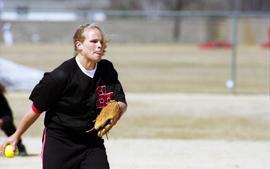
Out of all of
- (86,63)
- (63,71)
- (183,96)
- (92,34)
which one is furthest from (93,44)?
(183,96)

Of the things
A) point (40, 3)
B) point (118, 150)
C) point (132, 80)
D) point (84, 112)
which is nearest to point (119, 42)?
point (132, 80)

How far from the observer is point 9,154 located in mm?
5344

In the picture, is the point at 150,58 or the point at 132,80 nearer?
the point at 132,80

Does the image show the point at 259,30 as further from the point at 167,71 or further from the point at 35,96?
the point at 35,96

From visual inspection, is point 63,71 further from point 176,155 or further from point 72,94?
point 176,155

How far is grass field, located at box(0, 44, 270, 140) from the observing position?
42.4ft

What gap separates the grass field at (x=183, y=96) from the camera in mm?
12922

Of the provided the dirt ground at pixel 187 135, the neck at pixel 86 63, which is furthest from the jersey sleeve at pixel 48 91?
the dirt ground at pixel 187 135

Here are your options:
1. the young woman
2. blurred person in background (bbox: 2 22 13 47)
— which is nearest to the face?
the young woman

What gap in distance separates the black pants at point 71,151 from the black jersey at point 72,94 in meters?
0.10

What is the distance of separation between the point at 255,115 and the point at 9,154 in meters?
10.1

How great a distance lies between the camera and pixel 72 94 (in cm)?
529

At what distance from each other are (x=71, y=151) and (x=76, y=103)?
0.39m

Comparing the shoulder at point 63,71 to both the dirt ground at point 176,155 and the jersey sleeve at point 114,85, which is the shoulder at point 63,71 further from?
the dirt ground at point 176,155
